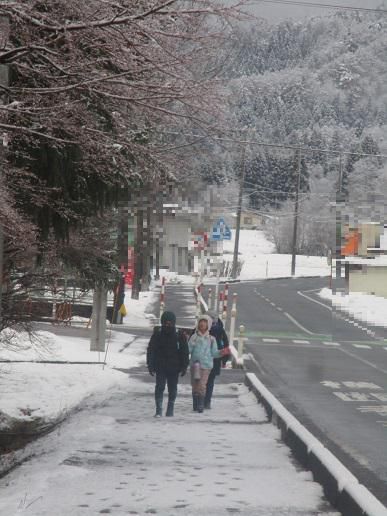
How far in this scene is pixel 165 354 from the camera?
13.7 meters

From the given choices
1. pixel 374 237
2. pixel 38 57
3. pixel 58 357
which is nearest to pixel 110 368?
pixel 58 357

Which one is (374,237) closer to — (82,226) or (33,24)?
(82,226)

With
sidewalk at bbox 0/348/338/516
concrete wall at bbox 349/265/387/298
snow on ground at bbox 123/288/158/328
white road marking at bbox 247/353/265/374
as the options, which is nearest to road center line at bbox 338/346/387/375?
white road marking at bbox 247/353/265/374

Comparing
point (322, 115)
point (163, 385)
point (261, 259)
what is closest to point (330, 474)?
point (163, 385)

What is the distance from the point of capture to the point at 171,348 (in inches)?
541

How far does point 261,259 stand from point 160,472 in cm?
7531

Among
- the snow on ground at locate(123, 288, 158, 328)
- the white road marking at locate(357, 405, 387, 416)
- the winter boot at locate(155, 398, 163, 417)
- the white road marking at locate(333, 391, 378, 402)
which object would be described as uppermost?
the snow on ground at locate(123, 288, 158, 328)

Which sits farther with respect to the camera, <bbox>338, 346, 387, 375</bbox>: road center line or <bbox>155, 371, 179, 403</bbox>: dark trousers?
<bbox>338, 346, 387, 375</bbox>: road center line

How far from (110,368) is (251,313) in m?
21.3

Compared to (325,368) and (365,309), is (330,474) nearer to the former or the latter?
(325,368)

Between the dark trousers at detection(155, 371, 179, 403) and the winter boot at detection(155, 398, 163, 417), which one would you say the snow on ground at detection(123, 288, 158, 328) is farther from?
the winter boot at detection(155, 398, 163, 417)

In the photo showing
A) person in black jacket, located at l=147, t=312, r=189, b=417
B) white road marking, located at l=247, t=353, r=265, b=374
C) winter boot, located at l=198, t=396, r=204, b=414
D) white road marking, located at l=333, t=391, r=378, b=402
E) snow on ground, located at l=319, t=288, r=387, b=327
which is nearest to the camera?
person in black jacket, located at l=147, t=312, r=189, b=417

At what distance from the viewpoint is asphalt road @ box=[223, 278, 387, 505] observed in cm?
1155

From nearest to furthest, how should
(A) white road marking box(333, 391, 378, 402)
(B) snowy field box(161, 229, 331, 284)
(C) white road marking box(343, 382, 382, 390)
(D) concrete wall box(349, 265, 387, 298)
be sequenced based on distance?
(D) concrete wall box(349, 265, 387, 298) < (A) white road marking box(333, 391, 378, 402) < (C) white road marking box(343, 382, 382, 390) < (B) snowy field box(161, 229, 331, 284)
